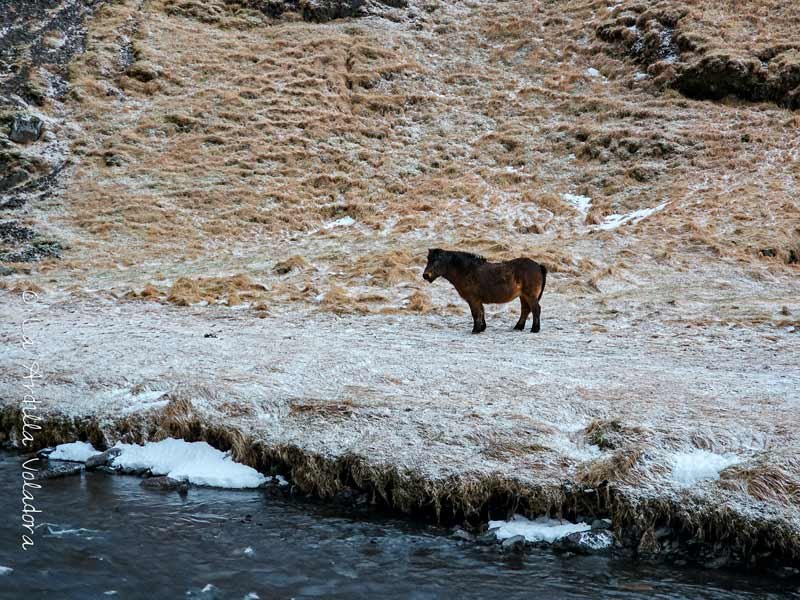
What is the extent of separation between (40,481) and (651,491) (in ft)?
26.1

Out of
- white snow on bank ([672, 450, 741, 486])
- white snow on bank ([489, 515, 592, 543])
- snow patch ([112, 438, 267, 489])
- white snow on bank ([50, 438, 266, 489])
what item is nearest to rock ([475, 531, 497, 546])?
white snow on bank ([489, 515, 592, 543])

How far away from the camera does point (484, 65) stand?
51.5 meters

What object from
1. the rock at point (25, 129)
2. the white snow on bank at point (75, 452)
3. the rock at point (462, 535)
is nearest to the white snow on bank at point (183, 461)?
the white snow on bank at point (75, 452)

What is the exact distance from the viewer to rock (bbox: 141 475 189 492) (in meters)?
9.52

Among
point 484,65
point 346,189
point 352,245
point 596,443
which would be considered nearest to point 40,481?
point 596,443

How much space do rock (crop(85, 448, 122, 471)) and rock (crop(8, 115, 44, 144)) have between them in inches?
1312

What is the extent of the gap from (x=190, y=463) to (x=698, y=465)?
268 inches

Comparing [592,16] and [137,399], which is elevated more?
[592,16]

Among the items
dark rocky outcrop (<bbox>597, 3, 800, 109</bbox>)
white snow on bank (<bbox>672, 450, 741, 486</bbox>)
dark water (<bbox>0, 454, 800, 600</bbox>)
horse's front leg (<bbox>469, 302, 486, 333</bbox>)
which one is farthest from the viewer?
dark rocky outcrop (<bbox>597, 3, 800, 109</bbox>)

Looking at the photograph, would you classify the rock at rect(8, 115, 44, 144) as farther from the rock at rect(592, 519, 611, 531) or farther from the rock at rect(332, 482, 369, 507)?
the rock at rect(592, 519, 611, 531)

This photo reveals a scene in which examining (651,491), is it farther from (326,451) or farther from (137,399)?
(137,399)

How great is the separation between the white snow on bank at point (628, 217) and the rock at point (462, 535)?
24930 millimetres

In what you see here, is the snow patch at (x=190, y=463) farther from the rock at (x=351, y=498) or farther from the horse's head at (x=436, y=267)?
the horse's head at (x=436, y=267)

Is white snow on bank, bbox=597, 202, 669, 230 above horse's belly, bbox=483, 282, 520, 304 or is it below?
above
